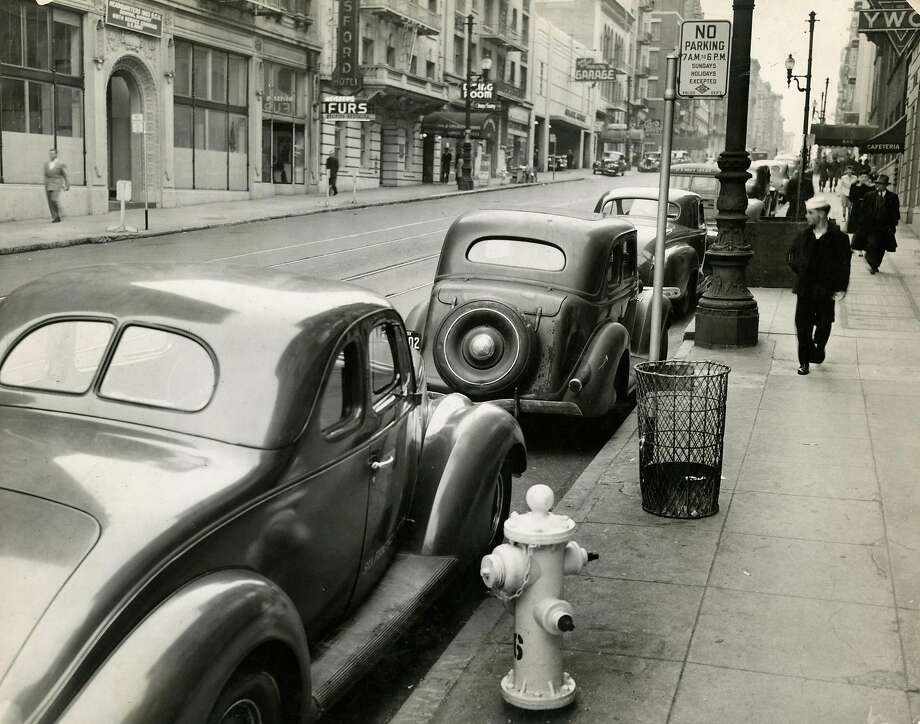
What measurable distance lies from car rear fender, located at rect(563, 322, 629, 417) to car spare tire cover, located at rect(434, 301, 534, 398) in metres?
0.51

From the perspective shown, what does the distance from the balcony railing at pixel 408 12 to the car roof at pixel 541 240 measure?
38309 mm

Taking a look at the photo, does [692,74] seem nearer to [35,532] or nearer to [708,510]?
[708,510]

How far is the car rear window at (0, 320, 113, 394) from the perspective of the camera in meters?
3.85

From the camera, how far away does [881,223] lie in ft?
64.5

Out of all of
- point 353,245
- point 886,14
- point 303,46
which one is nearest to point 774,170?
point 886,14

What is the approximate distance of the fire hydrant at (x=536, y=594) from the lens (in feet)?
13.0

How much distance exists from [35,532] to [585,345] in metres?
6.03

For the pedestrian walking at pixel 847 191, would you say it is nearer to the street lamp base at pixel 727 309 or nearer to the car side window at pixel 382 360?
the street lamp base at pixel 727 309

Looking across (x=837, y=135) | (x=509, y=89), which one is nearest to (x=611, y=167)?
(x=509, y=89)

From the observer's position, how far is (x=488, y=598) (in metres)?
5.38

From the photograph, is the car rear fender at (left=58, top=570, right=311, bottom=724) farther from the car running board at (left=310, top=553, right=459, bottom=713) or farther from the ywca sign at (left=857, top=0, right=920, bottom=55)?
the ywca sign at (left=857, top=0, right=920, bottom=55)

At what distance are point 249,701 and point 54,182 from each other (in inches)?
958

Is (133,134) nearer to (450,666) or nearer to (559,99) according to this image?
(450,666)

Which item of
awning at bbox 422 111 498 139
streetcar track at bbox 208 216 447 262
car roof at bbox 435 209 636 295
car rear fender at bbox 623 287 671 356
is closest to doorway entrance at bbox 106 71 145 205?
streetcar track at bbox 208 216 447 262
